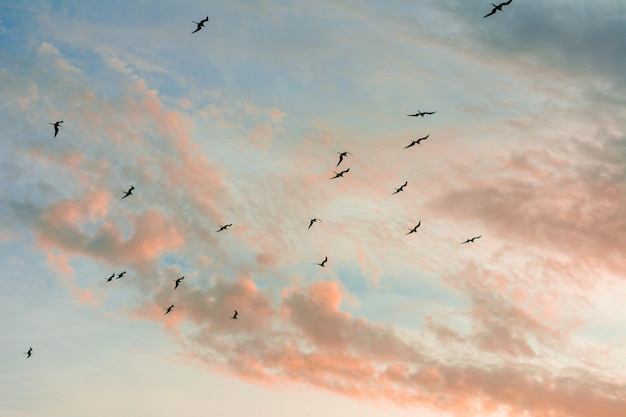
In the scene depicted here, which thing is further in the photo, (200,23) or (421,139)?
(421,139)

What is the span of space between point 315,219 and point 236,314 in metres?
33.1

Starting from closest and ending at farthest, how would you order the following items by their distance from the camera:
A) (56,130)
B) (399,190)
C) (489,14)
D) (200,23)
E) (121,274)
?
(489,14) < (200,23) < (56,130) < (399,190) < (121,274)

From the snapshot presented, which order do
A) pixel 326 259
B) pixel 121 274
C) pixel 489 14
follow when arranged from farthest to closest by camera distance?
1. pixel 121 274
2. pixel 326 259
3. pixel 489 14

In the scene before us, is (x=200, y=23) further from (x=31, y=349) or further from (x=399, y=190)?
(x=31, y=349)

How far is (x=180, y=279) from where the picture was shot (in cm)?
13925

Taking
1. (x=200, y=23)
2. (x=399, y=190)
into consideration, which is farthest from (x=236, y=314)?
(x=200, y=23)

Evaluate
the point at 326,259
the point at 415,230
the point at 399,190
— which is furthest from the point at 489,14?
the point at 326,259

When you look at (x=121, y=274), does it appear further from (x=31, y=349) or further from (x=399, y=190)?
(x=399, y=190)

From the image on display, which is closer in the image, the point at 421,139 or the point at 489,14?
the point at 489,14

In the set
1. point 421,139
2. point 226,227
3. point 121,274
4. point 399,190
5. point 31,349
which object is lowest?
point 31,349

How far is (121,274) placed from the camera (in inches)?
5591

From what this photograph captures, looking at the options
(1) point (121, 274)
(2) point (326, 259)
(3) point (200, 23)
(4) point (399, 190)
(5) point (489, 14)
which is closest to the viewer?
(5) point (489, 14)

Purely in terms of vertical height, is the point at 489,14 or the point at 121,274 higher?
the point at 489,14

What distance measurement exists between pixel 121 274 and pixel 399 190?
6356 centimetres
